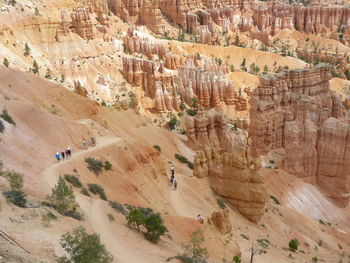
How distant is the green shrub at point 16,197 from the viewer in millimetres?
13320

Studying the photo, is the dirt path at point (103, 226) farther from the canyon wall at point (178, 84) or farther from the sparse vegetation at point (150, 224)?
the canyon wall at point (178, 84)

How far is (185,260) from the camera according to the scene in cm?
1482

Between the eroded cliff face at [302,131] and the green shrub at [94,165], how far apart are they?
1958cm

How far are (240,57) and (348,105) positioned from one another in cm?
3771

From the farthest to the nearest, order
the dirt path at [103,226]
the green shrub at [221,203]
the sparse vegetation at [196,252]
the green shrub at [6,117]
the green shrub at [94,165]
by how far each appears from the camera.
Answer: the green shrub at [221,203] < the green shrub at [94,165] < the green shrub at [6,117] < the sparse vegetation at [196,252] < the dirt path at [103,226]

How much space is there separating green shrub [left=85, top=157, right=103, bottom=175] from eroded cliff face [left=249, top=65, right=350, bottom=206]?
19.6m

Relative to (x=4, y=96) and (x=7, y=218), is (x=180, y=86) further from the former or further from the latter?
(x=7, y=218)

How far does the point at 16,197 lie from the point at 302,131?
91.3 ft

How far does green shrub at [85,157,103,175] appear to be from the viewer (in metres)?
20.9

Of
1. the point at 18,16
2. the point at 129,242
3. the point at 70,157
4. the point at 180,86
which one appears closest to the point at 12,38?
the point at 18,16

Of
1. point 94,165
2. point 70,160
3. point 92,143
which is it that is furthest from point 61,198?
point 92,143

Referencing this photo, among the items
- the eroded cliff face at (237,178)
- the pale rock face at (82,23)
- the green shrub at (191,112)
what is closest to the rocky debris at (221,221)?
the eroded cliff face at (237,178)

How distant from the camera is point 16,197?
13.6m

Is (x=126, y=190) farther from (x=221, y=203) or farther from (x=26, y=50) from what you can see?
(x=26, y=50)
